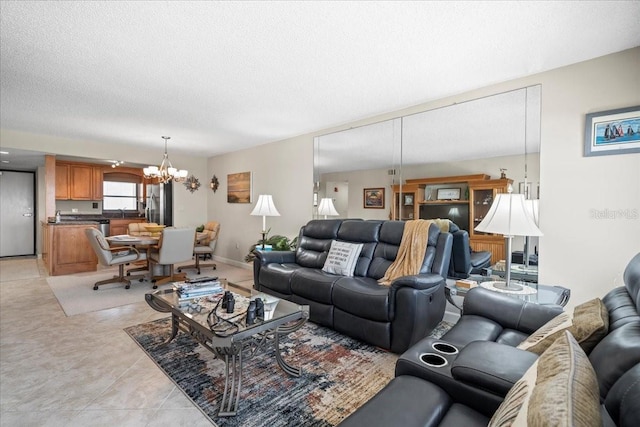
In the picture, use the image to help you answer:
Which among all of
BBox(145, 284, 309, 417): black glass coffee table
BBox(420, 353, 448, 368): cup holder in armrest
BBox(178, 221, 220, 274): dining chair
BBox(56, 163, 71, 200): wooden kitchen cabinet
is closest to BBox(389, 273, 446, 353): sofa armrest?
BBox(145, 284, 309, 417): black glass coffee table

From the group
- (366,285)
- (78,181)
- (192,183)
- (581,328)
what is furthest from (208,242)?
(581,328)

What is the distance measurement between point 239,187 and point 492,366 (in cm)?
556

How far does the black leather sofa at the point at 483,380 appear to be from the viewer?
2.61ft

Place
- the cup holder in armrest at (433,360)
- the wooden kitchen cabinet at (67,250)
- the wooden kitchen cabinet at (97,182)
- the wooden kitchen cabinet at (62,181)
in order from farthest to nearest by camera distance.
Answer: the wooden kitchen cabinet at (97,182) < the wooden kitchen cabinet at (62,181) < the wooden kitchen cabinet at (67,250) < the cup holder in armrest at (433,360)

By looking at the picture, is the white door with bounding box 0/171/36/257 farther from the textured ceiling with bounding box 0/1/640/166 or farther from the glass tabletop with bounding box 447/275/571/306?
the glass tabletop with bounding box 447/275/571/306

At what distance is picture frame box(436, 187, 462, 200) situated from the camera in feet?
10.3

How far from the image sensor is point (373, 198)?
378 centimetres

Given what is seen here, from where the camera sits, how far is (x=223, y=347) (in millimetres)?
1659

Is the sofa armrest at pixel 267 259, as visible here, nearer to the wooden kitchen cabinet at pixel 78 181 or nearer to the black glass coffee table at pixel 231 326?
the black glass coffee table at pixel 231 326

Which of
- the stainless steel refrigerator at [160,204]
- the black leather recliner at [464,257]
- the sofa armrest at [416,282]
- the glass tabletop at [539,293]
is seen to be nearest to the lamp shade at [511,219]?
the glass tabletop at [539,293]

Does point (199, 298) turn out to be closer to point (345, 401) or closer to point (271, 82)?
point (345, 401)

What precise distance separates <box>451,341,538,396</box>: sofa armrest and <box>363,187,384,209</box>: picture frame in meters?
2.53

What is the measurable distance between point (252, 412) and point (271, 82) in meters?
2.63

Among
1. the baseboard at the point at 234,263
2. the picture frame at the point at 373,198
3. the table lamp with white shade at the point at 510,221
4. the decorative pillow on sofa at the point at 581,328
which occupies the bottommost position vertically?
the baseboard at the point at 234,263
